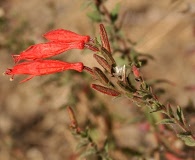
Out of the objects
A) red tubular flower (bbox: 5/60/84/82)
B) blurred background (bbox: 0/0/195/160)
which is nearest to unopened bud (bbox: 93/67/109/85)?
red tubular flower (bbox: 5/60/84/82)

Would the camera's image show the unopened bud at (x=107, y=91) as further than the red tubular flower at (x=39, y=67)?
No

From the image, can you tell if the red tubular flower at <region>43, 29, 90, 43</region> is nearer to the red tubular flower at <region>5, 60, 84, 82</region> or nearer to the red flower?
the red tubular flower at <region>5, 60, 84, 82</region>

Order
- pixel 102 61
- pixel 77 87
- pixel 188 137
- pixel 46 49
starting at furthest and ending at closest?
1. pixel 77 87
2. pixel 188 137
3. pixel 46 49
4. pixel 102 61

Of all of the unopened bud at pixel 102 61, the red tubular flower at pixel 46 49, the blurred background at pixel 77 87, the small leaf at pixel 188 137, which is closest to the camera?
the unopened bud at pixel 102 61

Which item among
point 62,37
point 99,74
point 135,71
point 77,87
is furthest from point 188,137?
point 77,87

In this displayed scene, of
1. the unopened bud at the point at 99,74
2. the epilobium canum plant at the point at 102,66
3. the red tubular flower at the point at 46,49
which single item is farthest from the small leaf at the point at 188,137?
the red tubular flower at the point at 46,49

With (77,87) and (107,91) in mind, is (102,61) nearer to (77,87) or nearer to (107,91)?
(107,91)

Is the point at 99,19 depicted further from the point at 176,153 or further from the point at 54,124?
the point at 54,124

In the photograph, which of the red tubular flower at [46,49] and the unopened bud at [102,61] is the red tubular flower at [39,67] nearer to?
the red tubular flower at [46,49]
